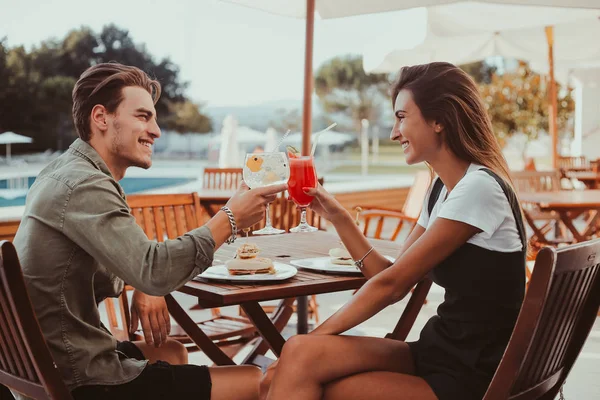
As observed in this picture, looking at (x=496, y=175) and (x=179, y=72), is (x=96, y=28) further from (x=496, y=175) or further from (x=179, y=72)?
(x=496, y=175)

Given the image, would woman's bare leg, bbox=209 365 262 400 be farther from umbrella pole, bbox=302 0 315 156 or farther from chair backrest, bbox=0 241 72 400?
umbrella pole, bbox=302 0 315 156

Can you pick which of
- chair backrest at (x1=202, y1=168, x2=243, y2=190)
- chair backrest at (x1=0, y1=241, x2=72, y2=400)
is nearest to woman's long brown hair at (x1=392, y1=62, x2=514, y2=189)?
chair backrest at (x1=0, y1=241, x2=72, y2=400)

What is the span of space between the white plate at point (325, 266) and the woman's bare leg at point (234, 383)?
20.1 inches

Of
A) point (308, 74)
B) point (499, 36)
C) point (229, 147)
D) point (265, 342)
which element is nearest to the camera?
point (265, 342)

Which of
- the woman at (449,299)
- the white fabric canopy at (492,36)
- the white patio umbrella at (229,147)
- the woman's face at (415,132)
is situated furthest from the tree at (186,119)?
the woman at (449,299)

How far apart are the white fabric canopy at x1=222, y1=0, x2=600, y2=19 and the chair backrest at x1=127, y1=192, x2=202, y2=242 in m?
1.42

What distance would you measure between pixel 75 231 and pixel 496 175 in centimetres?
104

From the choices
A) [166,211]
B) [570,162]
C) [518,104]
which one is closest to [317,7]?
[166,211]

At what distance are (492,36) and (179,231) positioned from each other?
5.28 m

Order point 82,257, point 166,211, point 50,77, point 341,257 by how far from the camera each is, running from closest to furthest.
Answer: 1. point 82,257
2. point 341,257
3. point 166,211
4. point 50,77

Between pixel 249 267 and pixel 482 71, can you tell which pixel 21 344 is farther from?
pixel 482 71

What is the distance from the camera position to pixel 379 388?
5.56ft

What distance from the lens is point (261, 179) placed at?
204cm

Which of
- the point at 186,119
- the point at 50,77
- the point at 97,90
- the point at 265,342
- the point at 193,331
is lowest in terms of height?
the point at 265,342
